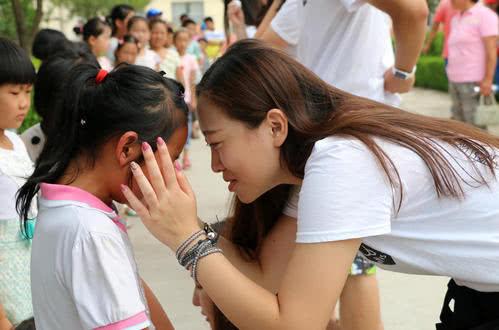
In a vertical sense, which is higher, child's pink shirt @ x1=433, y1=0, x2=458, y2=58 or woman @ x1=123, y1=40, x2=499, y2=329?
woman @ x1=123, y1=40, x2=499, y2=329

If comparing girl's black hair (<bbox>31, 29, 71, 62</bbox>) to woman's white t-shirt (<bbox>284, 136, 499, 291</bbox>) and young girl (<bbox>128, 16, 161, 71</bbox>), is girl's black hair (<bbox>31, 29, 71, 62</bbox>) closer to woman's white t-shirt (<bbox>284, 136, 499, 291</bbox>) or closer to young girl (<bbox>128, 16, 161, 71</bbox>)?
young girl (<bbox>128, 16, 161, 71</bbox>)

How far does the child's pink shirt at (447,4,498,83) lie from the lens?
7.73 m

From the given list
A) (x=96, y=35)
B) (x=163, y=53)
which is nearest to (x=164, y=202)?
(x=96, y=35)

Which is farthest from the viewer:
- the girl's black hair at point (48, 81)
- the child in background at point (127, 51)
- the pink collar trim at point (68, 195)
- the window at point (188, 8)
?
the window at point (188, 8)

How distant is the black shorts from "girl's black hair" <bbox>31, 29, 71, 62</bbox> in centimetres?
306

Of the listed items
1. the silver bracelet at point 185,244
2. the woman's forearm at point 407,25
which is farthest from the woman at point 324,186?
the woman's forearm at point 407,25

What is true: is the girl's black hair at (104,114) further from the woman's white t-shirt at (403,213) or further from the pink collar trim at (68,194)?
the woman's white t-shirt at (403,213)

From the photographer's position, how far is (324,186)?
70.7 inches

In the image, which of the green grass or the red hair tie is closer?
the red hair tie

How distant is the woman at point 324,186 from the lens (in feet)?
5.92

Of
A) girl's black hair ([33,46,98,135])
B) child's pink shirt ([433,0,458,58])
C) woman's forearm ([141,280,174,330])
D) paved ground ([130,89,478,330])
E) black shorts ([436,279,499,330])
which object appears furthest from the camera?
child's pink shirt ([433,0,458,58])

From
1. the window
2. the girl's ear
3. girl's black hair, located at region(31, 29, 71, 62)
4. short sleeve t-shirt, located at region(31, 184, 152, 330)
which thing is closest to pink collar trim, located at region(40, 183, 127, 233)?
short sleeve t-shirt, located at region(31, 184, 152, 330)

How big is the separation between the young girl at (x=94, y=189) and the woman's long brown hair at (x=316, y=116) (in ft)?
0.54

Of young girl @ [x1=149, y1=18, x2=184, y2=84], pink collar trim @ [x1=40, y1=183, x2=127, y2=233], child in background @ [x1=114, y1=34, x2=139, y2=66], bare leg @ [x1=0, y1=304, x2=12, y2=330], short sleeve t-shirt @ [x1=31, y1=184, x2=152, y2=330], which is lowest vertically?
young girl @ [x1=149, y1=18, x2=184, y2=84]
